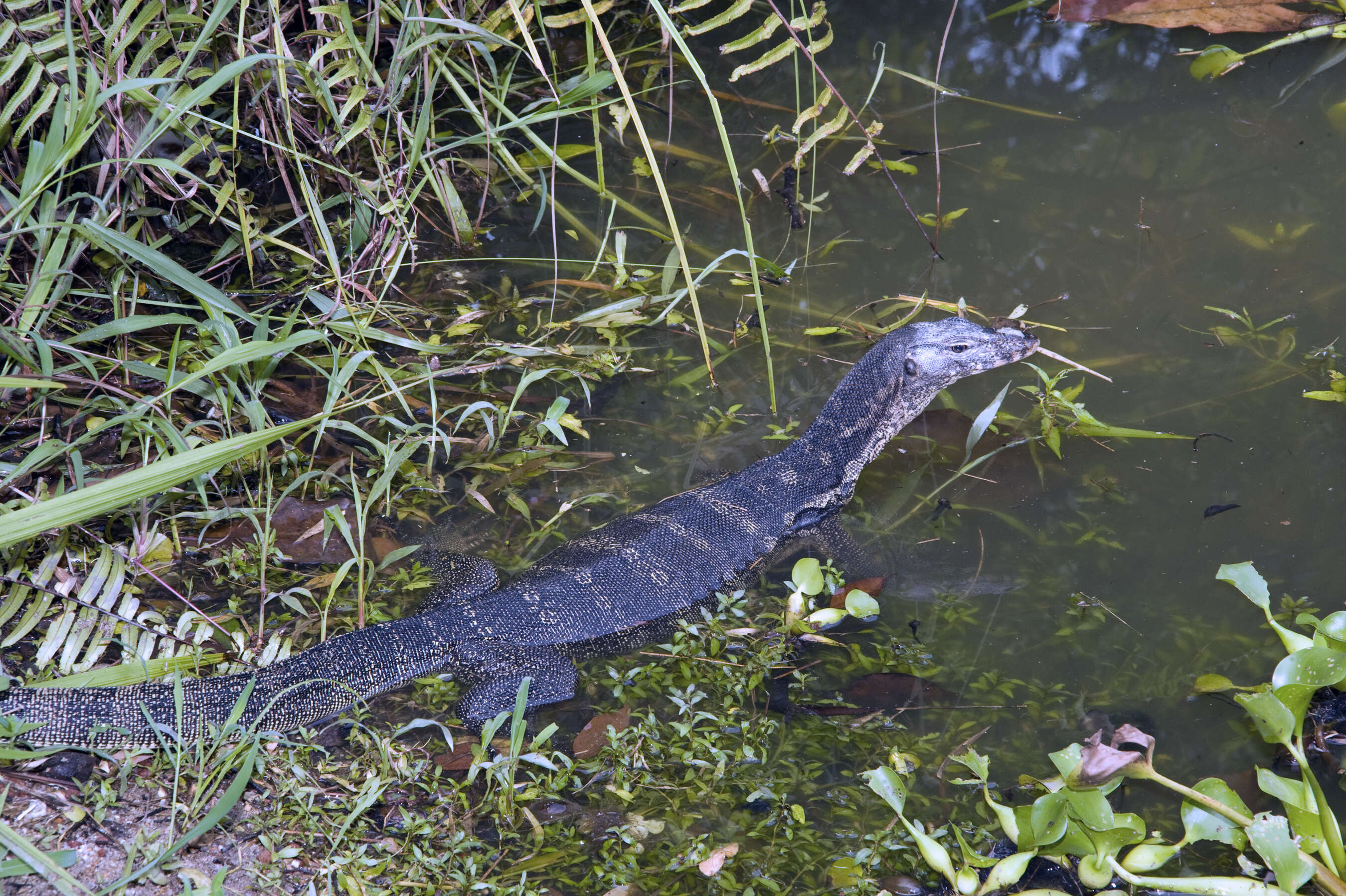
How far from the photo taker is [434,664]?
139 inches

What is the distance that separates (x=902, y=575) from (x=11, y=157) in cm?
430

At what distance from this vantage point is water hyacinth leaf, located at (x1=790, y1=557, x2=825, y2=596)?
142 inches

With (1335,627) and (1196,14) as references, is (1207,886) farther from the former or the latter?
(1196,14)

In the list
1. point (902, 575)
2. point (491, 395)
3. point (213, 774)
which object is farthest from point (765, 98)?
point (213, 774)

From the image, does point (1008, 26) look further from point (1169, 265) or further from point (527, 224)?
point (527, 224)

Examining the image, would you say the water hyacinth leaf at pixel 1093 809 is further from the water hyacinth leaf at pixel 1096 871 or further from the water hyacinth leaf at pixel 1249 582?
the water hyacinth leaf at pixel 1249 582

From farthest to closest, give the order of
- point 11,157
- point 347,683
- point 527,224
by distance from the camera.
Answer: point 527,224 → point 11,157 → point 347,683

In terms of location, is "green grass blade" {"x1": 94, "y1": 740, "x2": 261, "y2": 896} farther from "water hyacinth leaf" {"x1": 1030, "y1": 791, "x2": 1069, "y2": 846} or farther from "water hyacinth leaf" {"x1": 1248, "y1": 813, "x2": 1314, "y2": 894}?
"water hyacinth leaf" {"x1": 1248, "y1": 813, "x2": 1314, "y2": 894}

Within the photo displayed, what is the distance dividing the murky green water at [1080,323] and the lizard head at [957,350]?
27cm

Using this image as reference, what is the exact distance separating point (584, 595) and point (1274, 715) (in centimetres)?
242

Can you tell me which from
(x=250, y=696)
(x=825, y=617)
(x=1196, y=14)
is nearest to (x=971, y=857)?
(x=825, y=617)

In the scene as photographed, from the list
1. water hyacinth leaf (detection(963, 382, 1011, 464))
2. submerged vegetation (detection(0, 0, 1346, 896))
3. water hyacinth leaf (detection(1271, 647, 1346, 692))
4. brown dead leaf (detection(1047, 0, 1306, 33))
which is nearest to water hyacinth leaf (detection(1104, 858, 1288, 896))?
submerged vegetation (detection(0, 0, 1346, 896))

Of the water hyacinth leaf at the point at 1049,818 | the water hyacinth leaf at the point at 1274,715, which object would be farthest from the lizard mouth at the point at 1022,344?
the water hyacinth leaf at the point at 1049,818

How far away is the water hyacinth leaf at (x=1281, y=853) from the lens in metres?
2.41
